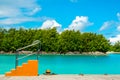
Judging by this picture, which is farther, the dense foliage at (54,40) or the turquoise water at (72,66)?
the dense foliage at (54,40)

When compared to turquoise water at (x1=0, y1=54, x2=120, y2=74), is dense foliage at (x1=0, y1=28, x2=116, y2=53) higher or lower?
higher

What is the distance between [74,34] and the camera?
122 metres

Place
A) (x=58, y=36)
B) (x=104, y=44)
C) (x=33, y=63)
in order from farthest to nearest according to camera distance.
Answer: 1. (x=104, y=44)
2. (x=58, y=36)
3. (x=33, y=63)

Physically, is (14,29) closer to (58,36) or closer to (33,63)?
(58,36)

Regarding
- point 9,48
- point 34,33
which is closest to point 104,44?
point 34,33

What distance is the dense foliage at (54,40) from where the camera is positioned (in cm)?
10994

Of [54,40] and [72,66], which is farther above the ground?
[54,40]

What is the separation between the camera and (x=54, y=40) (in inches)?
4483

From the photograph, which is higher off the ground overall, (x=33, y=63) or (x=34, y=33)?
(x=34, y=33)

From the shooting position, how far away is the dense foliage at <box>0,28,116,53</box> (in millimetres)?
109938

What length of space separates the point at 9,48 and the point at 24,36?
6.29m

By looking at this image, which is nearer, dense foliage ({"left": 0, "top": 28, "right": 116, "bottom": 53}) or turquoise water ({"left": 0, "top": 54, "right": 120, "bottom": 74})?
turquoise water ({"left": 0, "top": 54, "right": 120, "bottom": 74})

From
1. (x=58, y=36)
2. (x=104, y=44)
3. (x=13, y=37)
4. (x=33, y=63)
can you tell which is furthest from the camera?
(x=104, y=44)

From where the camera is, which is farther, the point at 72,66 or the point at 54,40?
the point at 54,40
